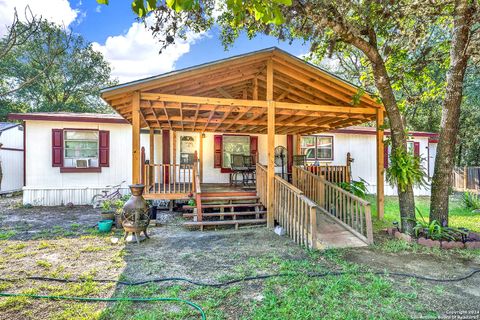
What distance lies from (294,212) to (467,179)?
44.2 feet

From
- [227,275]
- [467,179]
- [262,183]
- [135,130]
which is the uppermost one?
[135,130]

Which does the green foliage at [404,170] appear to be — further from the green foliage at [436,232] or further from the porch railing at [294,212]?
the porch railing at [294,212]

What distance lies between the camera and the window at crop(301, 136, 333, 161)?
10944 millimetres

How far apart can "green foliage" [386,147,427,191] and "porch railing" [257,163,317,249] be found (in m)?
1.93

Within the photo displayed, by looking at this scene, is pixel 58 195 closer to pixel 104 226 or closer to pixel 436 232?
pixel 104 226

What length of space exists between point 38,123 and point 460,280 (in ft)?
36.3

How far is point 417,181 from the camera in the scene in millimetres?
5039

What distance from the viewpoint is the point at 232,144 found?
32.2 ft

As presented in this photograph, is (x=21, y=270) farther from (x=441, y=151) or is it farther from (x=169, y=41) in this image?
(x=441, y=151)

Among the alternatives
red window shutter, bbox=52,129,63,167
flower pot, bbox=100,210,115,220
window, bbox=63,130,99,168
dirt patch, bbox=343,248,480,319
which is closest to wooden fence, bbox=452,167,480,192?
dirt patch, bbox=343,248,480,319

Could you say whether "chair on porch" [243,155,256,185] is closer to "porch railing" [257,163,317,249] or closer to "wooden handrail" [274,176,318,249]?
"porch railing" [257,163,317,249]

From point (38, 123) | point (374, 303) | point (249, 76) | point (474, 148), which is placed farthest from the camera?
point (474, 148)

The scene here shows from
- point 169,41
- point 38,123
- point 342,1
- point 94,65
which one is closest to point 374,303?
point 342,1

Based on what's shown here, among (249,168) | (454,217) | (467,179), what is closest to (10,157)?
(249,168)
